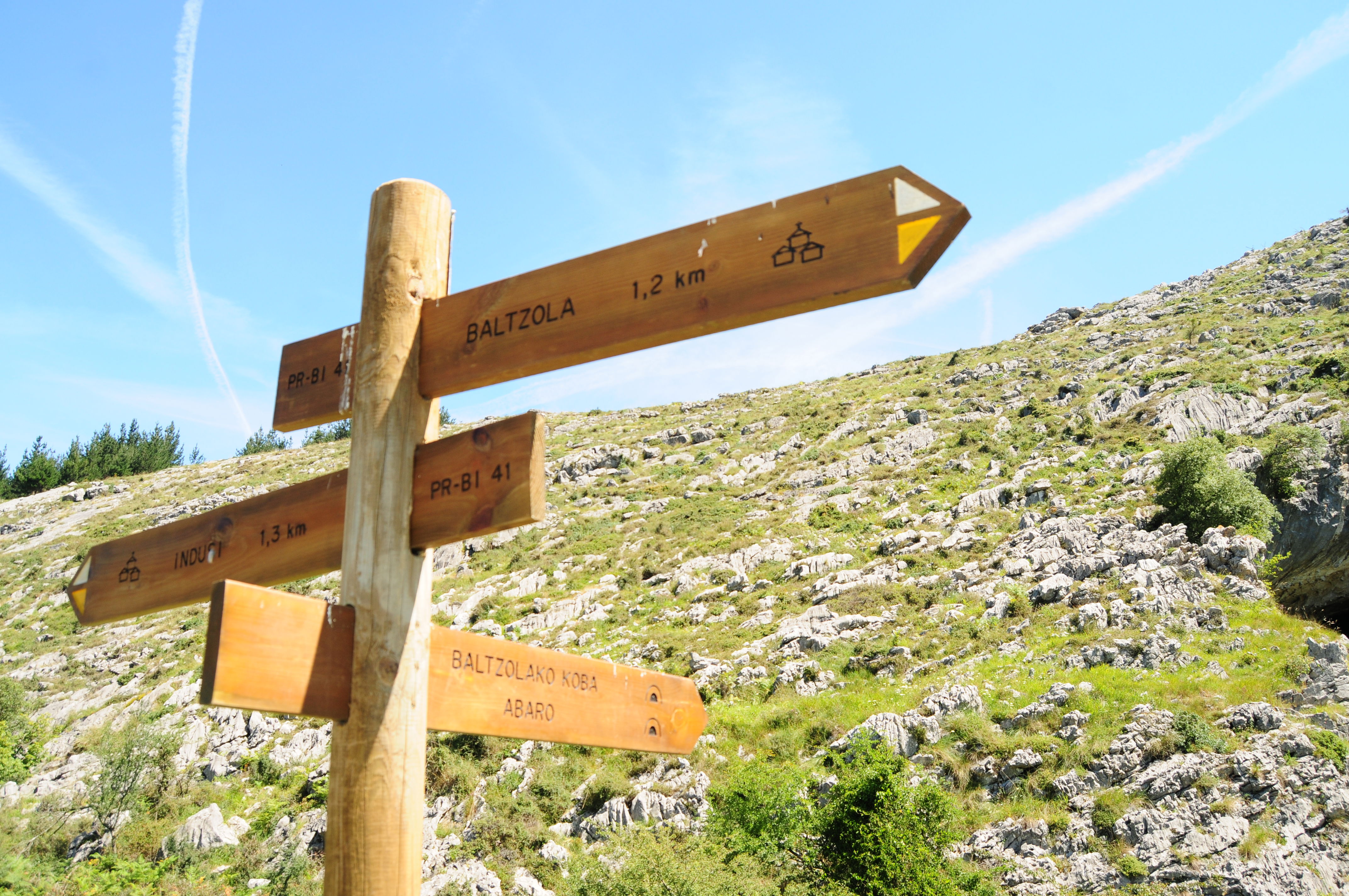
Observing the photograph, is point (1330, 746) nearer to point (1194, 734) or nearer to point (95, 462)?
→ point (1194, 734)

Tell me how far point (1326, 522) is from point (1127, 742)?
16.1 metres

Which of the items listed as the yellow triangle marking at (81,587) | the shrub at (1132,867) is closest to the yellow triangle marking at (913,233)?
the yellow triangle marking at (81,587)

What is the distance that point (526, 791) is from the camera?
60.2 ft

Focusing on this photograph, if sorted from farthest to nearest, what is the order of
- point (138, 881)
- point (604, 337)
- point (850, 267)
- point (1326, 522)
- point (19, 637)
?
1. point (19, 637)
2. point (1326, 522)
3. point (138, 881)
4. point (604, 337)
5. point (850, 267)

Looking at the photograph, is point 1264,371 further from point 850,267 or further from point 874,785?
point 850,267

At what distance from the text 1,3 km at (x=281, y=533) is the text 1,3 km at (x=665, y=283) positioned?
1380 mm

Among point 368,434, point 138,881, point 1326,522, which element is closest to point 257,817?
point 138,881

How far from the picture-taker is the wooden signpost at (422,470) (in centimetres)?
202

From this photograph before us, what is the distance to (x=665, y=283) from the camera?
2.29 meters

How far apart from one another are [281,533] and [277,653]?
2.81 ft

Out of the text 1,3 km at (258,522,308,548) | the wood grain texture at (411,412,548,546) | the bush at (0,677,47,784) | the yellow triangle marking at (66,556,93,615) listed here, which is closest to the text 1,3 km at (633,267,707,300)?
the wood grain texture at (411,412,548,546)

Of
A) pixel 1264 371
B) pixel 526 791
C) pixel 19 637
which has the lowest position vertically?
pixel 526 791

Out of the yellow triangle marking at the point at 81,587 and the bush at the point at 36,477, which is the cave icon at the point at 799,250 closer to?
the yellow triangle marking at the point at 81,587

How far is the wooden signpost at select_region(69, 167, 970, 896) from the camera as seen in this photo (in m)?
2.02
